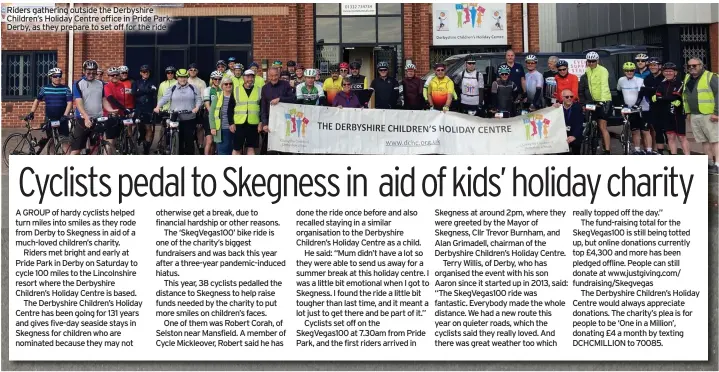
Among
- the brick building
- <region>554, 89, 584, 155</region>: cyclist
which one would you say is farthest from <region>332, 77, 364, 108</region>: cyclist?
the brick building

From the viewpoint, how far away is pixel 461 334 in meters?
3.56

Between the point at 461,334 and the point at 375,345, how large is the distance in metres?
0.37

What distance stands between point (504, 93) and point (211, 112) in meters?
4.10

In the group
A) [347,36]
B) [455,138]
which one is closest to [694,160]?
[455,138]

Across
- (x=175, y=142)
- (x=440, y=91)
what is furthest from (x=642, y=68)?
(x=175, y=142)

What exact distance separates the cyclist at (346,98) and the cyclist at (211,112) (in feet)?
5.09

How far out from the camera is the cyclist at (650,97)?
11863 mm

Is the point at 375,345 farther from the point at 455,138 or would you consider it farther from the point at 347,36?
the point at 347,36

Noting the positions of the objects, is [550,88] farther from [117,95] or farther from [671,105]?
[117,95]

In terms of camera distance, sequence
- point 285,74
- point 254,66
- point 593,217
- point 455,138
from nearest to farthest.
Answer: point 593,217, point 455,138, point 254,66, point 285,74

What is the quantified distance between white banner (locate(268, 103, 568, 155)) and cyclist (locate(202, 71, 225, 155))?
752 millimetres

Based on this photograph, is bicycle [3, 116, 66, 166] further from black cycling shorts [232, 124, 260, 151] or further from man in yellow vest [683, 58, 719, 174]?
man in yellow vest [683, 58, 719, 174]

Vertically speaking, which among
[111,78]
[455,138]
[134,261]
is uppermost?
[111,78]

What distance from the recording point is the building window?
22359mm
